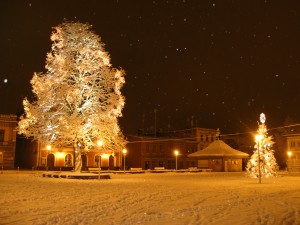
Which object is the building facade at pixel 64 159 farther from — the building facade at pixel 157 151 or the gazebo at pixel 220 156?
the gazebo at pixel 220 156

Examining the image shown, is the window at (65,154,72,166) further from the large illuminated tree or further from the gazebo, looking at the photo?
the large illuminated tree

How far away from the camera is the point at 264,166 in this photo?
37000 mm

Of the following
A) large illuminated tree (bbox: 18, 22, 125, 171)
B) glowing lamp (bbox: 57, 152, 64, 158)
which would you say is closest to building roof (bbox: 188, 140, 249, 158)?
glowing lamp (bbox: 57, 152, 64, 158)

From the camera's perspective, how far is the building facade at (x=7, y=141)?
54.4m

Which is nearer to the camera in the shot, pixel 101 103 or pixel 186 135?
pixel 101 103

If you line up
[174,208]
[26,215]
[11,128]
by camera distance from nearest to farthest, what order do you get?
[26,215]
[174,208]
[11,128]

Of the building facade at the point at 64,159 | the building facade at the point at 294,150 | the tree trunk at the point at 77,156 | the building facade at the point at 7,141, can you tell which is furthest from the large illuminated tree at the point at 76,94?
the building facade at the point at 294,150

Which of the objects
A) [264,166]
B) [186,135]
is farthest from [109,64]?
→ [186,135]

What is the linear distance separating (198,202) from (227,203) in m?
1.09

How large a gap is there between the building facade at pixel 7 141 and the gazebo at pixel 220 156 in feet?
89.8

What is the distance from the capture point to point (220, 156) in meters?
54.9

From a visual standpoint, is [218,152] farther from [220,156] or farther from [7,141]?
[7,141]

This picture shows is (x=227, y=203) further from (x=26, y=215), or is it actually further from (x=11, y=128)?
(x=11, y=128)

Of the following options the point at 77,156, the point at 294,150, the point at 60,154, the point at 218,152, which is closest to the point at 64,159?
the point at 60,154
